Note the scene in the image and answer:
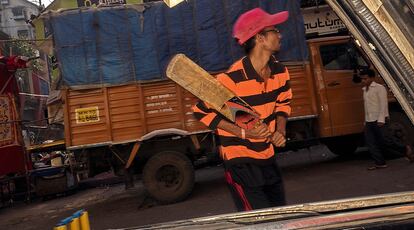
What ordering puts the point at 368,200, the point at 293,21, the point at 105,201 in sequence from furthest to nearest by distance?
the point at 105,201 → the point at 293,21 → the point at 368,200

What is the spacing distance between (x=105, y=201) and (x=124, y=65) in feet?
9.37

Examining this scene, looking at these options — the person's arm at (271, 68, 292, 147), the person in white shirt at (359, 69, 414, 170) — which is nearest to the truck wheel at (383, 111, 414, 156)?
the person in white shirt at (359, 69, 414, 170)

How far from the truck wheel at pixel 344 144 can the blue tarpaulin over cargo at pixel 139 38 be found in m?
2.75

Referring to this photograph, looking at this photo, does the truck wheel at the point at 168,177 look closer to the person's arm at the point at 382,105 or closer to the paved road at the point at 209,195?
the paved road at the point at 209,195

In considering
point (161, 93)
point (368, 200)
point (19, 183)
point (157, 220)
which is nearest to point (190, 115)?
point (161, 93)

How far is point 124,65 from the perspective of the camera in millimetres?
7016

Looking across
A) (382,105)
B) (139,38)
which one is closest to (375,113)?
(382,105)

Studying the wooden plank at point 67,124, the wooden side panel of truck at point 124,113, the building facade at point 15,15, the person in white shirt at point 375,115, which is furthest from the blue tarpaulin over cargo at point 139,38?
the building facade at point 15,15

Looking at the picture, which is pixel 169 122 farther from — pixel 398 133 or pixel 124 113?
pixel 398 133

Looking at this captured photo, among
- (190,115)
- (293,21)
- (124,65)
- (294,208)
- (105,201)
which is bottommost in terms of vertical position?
(105,201)

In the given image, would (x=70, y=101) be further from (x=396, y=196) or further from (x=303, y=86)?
(x=396, y=196)

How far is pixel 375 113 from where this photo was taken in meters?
7.29

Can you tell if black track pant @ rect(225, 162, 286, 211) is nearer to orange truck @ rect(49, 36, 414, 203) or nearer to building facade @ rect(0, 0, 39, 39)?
orange truck @ rect(49, 36, 414, 203)

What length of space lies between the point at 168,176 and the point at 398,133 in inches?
165
